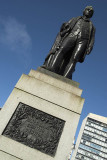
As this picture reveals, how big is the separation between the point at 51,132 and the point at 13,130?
81cm

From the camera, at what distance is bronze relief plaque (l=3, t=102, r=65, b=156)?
10.2ft

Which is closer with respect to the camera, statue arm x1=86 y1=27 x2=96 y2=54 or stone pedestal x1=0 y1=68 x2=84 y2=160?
stone pedestal x1=0 y1=68 x2=84 y2=160

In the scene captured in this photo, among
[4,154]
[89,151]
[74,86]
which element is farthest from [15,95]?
[89,151]

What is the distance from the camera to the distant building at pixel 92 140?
235 ft

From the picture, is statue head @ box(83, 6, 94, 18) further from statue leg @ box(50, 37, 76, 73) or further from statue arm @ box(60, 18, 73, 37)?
statue leg @ box(50, 37, 76, 73)

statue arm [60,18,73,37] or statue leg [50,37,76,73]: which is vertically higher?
statue arm [60,18,73,37]

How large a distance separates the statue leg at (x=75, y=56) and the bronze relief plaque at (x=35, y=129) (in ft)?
5.09

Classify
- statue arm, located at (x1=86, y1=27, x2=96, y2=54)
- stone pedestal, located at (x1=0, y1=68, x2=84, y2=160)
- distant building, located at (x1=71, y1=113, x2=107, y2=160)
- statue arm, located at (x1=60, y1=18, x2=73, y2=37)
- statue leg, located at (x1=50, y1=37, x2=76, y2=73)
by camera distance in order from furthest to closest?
1. distant building, located at (x1=71, y1=113, x2=107, y2=160)
2. statue arm, located at (x1=60, y1=18, x2=73, y2=37)
3. statue arm, located at (x1=86, y1=27, x2=96, y2=54)
4. statue leg, located at (x1=50, y1=37, x2=76, y2=73)
5. stone pedestal, located at (x1=0, y1=68, x2=84, y2=160)

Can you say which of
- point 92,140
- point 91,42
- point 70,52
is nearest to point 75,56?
point 70,52

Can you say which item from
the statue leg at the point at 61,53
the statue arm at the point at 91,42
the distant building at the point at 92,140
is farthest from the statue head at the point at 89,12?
the distant building at the point at 92,140

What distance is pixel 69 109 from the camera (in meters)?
3.52

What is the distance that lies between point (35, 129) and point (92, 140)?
3150 inches

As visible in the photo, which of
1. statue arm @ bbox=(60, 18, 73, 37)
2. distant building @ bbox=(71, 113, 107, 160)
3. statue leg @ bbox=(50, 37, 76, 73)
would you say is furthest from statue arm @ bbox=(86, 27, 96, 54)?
distant building @ bbox=(71, 113, 107, 160)

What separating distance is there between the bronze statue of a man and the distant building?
76.0m
